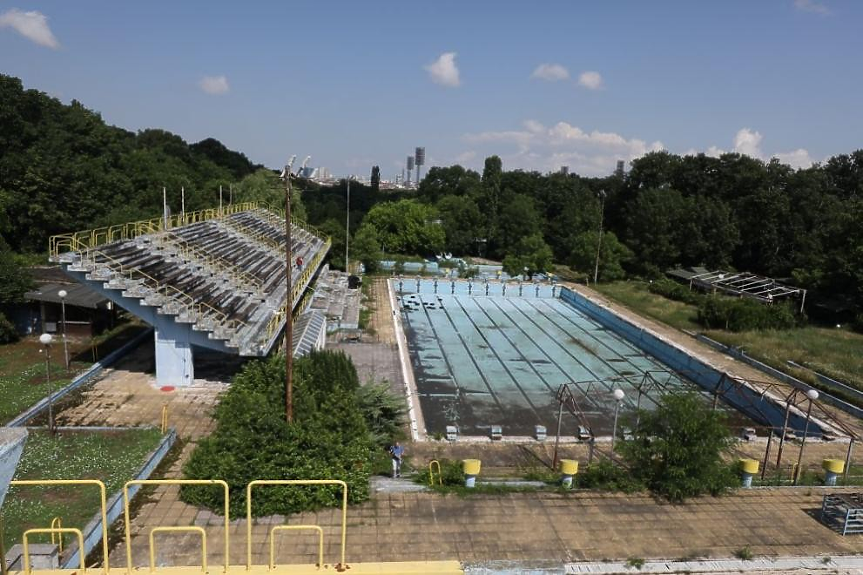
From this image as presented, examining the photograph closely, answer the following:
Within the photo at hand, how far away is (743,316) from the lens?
2638 centimetres

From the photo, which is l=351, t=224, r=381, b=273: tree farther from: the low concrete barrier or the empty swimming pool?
the low concrete barrier

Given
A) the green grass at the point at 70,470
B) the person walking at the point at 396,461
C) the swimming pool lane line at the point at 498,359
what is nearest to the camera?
the green grass at the point at 70,470

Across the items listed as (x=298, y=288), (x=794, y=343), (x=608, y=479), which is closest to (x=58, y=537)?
(x=608, y=479)

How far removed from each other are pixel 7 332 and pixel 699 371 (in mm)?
24311

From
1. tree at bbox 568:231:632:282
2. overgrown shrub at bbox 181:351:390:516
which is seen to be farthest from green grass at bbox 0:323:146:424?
tree at bbox 568:231:632:282

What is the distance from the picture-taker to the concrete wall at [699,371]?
16.9 meters

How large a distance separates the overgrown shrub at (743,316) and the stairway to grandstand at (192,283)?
19388mm

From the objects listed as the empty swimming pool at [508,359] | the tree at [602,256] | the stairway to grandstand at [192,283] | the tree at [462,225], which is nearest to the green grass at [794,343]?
A: the empty swimming pool at [508,359]

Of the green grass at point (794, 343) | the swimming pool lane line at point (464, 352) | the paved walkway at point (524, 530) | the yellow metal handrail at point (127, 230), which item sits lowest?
the swimming pool lane line at point (464, 352)

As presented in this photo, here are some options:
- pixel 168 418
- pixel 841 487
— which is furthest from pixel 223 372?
pixel 841 487

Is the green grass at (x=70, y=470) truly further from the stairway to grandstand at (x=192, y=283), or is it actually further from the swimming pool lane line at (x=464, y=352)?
the swimming pool lane line at (x=464, y=352)

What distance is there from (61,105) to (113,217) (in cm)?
1762

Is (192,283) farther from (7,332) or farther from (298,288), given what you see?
(7,332)

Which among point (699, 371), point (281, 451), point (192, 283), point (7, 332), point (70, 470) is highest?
point (192, 283)
